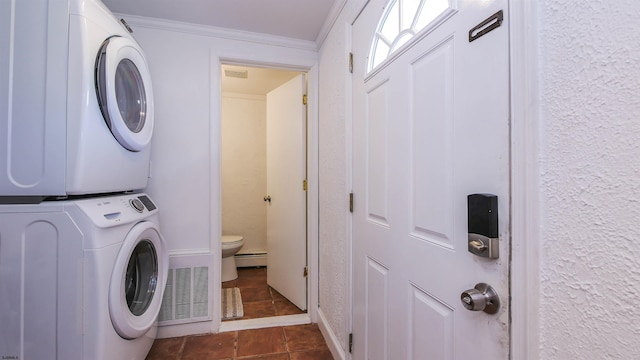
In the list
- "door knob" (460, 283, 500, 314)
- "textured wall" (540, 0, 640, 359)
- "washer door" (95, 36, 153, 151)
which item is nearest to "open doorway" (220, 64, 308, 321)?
"washer door" (95, 36, 153, 151)

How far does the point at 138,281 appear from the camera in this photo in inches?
62.4

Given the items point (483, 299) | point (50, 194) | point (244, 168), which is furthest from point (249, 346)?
point (244, 168)

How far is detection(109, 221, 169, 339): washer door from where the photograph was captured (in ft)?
3.82

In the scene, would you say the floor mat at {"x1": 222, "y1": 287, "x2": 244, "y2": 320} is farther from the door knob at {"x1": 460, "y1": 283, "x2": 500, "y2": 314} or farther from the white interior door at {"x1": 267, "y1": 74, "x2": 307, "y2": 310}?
the door knob at {"x1": 460, "y1": 283, "x2": 500, "y2": 314}

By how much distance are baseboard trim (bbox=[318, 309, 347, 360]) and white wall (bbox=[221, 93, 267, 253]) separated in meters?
1.74

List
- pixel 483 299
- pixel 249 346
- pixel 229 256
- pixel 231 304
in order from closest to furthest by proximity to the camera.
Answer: pixel 483 299 → pixel 249 346 → pixel 231 304 → pixel 229 256

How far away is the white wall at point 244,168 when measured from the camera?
11.5 feet

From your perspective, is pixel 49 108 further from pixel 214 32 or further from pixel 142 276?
pixel 214 32

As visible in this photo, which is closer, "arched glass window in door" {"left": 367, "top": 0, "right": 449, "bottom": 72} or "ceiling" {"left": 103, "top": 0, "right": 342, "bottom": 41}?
"arched glass window in door" {"left": 367, "top": 0, "right": 449, "bottom": 72}

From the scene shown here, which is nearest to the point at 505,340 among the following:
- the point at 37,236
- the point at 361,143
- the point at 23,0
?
the point at 361,143

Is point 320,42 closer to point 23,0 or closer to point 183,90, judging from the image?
point 183,90

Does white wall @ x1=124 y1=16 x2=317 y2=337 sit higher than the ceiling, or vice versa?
the ceiling

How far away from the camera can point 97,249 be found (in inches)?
42.1

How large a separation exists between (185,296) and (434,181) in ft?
6.33
